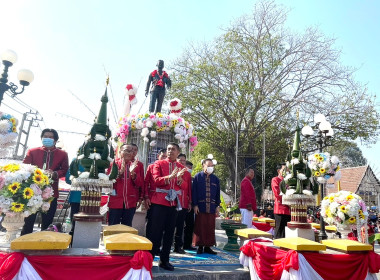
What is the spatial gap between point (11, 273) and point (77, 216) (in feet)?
3.14

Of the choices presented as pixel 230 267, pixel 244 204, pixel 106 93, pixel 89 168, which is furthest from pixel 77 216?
pixel 244 204

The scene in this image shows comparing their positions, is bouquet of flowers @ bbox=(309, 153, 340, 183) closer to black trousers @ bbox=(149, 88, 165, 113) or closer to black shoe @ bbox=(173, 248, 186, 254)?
black shoe @ bbox=(173, 248, 186, 254)

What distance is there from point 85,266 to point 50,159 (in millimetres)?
2515

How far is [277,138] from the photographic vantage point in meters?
19.4

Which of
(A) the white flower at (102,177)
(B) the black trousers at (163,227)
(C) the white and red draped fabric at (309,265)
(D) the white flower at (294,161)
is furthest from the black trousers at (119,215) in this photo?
(D) the white flower at (294,161)

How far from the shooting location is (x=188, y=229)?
6.24 metres

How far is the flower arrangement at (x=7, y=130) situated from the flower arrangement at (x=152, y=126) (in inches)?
116

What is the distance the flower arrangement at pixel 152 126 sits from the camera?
22.6 ft

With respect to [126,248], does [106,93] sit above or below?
above

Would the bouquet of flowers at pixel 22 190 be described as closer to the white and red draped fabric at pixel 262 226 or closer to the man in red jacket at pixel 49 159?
the man in red jacket at pixel 49 159

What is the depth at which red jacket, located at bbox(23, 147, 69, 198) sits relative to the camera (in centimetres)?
485

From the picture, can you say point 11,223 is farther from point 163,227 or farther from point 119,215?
point 163,227

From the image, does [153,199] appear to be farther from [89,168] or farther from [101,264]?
[101,264]

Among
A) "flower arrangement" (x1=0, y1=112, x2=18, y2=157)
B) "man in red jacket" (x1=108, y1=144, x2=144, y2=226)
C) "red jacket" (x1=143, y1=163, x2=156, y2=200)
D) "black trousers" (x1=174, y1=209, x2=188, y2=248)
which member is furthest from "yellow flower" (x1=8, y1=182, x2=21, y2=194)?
"black trousers" (x1=174, y1=209, x2=188, y2=248)
